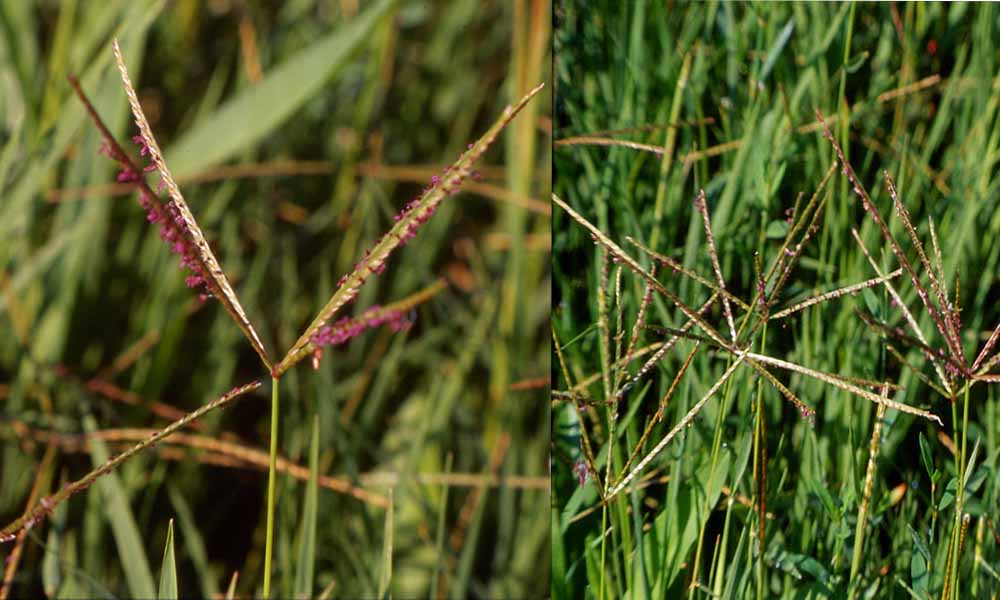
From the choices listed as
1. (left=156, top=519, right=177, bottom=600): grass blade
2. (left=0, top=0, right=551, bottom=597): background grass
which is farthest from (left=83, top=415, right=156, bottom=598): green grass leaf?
(left=156, top=519, right=177, bottom=600): grass blade

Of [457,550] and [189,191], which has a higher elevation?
[189,191]

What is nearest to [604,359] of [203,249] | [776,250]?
[776,250]

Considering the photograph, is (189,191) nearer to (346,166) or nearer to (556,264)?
(346,166)

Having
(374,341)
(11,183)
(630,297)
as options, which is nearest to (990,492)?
(630,297)

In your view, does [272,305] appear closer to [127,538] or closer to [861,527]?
[127,538]

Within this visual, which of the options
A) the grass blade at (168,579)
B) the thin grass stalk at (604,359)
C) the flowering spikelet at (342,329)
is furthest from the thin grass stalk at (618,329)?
the grass blade at (168,579)

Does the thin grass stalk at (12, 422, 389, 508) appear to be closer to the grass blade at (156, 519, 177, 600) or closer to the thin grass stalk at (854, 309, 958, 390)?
the grass blade at (156, 519, 177, 600)

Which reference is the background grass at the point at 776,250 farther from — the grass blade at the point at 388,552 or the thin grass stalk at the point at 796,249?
the grass blade at the point at 388,552
